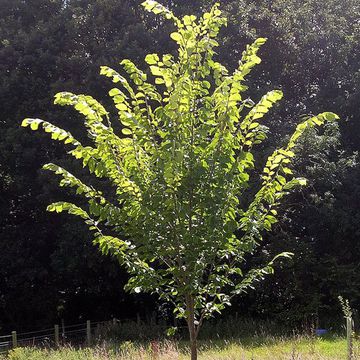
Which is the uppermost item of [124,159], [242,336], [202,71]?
[202,71]

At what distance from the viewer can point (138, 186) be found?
14.9ft

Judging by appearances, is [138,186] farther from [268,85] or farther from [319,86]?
[319,86]

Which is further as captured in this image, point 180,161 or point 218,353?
point 218,353

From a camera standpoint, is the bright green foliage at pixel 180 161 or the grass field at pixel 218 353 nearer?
the bright green foliage at pixel 180 161

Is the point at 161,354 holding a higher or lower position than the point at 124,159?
lower

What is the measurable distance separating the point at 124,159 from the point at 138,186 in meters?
0.25

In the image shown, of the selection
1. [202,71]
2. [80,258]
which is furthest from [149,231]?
[80,258]

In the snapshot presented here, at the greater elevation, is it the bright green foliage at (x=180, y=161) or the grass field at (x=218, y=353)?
the bright green foliage at (x=180, y=161)

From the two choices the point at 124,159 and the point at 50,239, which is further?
the point at 50,239

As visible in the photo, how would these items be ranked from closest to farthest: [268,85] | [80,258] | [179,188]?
[179,188] → [80,258] → [268,85]

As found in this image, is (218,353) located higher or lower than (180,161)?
lower

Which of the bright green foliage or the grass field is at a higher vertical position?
the bright green foliage

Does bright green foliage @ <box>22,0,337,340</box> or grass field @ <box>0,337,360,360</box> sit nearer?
bright green foliage @ <box>22,0,337,340</box>

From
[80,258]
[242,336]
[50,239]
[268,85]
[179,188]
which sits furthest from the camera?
[50,239]
